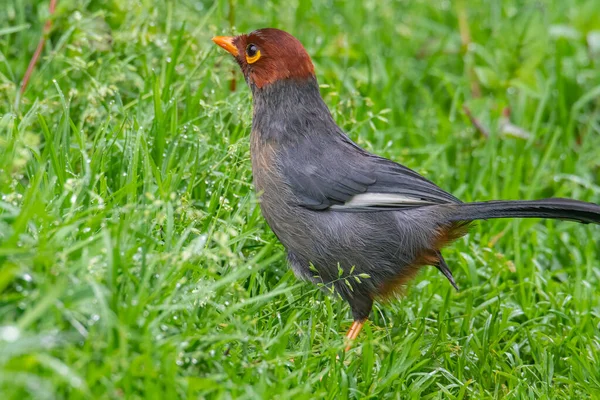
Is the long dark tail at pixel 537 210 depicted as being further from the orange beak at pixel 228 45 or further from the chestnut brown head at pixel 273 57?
the orange beak at pixel 228 45

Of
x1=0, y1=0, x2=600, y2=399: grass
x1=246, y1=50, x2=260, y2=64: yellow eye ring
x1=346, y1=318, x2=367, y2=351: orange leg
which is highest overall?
x1=246, y1=50, x2=260, y2=64: yellow eye ring

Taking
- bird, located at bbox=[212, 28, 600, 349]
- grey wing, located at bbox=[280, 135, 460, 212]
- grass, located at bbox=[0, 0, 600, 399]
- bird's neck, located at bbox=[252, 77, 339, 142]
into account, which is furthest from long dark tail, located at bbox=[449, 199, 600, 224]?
bird's neck, located at bbox=[252, 77, 339, 142]

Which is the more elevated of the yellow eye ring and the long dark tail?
the yellow eye ring

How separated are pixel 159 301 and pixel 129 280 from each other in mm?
122

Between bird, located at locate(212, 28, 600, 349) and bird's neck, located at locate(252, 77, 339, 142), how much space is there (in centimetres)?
1

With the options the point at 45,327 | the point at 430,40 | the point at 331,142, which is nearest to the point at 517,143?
the point at 430,40

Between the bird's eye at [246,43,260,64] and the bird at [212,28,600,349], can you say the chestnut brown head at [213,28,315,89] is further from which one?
the bird at [212,28,600,349]

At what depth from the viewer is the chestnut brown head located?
4227 mm

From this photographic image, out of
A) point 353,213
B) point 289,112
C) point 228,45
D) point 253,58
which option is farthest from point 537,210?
point 228,45

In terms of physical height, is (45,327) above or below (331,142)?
below

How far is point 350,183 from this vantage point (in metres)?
4.00

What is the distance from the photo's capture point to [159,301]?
2.97 metres

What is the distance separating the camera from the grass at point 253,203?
2.81 m

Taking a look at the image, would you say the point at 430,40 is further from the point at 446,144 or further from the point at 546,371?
the point at 546,371
